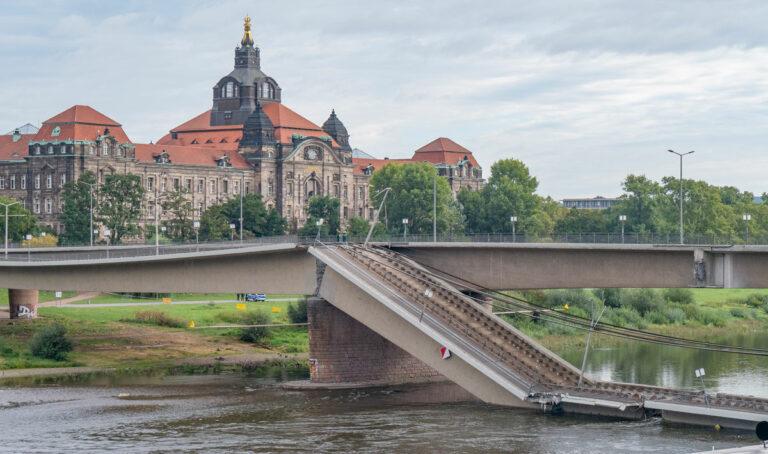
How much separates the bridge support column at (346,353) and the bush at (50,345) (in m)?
21.3

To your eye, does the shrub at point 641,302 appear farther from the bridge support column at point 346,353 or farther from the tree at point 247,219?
the tree at point 247,219

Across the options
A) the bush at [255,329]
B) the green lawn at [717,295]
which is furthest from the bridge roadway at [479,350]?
the green lawn at [717,295]

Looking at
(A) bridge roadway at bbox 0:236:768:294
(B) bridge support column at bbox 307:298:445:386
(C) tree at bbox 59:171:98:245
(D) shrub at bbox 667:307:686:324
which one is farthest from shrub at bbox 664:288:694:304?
(C) tree at bbox 59:171:98:245

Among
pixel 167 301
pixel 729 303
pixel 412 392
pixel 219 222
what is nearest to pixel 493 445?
pixel 412 392

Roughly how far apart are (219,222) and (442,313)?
352ft

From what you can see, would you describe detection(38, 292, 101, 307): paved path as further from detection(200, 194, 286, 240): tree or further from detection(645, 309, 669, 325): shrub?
detection(645, 309, 669, 325): shrub

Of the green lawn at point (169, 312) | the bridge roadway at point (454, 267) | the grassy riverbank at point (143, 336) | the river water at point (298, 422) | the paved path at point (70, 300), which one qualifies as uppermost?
the bridge roadway at point (454, 267)

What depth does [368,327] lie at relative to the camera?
80.8 metres

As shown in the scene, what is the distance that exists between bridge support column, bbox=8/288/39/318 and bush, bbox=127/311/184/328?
7.88 metres

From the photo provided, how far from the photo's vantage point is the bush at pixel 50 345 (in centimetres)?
9488

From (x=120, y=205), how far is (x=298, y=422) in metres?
123

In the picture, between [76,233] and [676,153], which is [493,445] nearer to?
[676,153]

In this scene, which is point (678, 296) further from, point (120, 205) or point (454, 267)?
point (120, 205)

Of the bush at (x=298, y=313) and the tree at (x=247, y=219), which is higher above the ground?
the tree at (x=247, y=219)
